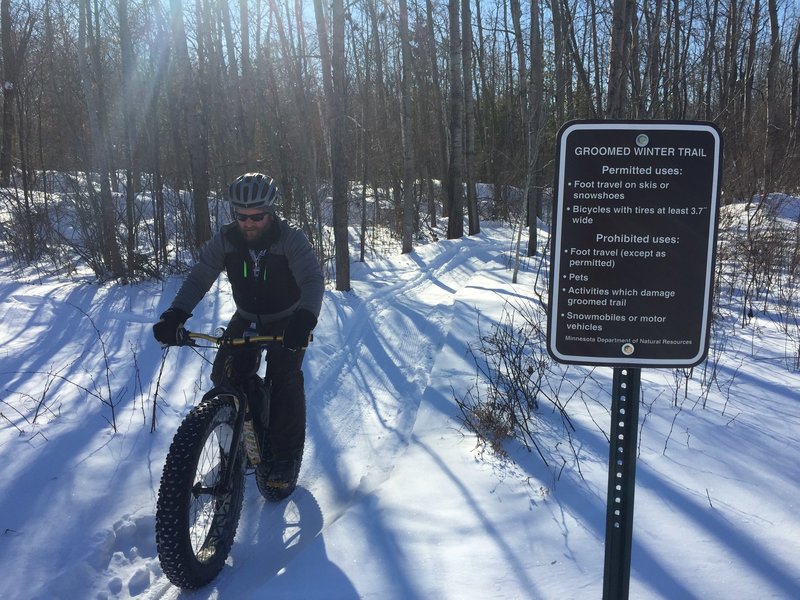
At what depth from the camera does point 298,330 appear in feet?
9.92

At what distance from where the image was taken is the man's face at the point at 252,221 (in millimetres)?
3293

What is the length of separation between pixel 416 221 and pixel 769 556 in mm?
19059

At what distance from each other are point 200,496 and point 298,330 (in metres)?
0.95

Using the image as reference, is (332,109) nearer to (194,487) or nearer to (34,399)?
(34,399)

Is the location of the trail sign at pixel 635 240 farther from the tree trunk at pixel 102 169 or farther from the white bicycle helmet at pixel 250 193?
the tree trunk at pixel 102 169

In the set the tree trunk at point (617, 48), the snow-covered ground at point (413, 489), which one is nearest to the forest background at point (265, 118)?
the tree trunk at point (617, 48)

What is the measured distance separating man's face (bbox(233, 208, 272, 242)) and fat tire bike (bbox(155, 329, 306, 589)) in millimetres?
679

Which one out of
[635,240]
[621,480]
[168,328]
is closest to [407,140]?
[168,328]

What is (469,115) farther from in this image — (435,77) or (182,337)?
(182,337)

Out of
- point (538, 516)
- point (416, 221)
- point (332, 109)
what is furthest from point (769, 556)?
point (416, 221)

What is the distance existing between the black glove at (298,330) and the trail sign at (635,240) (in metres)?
1.51

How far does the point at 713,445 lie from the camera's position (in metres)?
3.54

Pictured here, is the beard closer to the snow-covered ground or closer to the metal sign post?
the snow-covered ground

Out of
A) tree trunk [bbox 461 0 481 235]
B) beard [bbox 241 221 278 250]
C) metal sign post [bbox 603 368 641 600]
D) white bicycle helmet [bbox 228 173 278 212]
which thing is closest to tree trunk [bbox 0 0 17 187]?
tree trunk [bbox 461 0 481 235]
